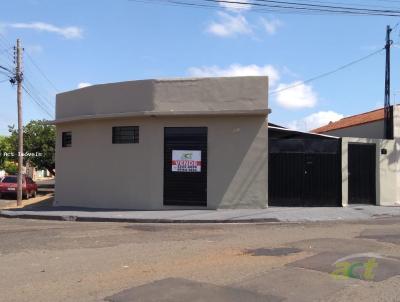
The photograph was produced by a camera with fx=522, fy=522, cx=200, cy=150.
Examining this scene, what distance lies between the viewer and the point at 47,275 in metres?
8.01

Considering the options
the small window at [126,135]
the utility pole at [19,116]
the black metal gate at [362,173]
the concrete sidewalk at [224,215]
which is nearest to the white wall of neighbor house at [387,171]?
the black metal gate at [362,173]

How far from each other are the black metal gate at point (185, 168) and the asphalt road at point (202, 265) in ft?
18.7

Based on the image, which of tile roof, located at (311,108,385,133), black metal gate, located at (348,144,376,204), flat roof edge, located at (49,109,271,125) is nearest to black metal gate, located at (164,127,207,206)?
flat roof edge, located at (49,109,271,125)

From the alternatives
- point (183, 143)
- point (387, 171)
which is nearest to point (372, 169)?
point (387, 171)

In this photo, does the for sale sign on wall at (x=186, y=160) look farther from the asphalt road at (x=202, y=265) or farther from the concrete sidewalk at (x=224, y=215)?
the asphalt road at (x=202, y=265)

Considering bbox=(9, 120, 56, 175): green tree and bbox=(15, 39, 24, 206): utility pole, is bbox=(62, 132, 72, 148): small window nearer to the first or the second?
bbox=(15, 39, 24, 206): utility pole

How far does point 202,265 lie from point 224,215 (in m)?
8.85

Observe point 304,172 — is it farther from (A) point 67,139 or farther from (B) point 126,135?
(A) point 67,139

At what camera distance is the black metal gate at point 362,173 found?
20312mm

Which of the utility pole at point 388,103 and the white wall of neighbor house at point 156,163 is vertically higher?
the utility pole at point 388,103

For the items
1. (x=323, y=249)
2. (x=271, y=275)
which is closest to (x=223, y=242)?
(x=323, y=249)

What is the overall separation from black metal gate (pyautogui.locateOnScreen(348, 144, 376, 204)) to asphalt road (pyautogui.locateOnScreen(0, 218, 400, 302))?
672cm

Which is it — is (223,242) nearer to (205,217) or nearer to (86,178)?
(205,217)

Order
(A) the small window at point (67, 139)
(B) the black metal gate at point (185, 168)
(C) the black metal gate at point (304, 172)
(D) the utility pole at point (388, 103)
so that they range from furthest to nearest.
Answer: (A) the small window at point (67, 139) → (D) the utility pole at point (388, 103) → (C) the black metal gate at point (304, 172) → (B) the black metal gate at point (185, 168)
